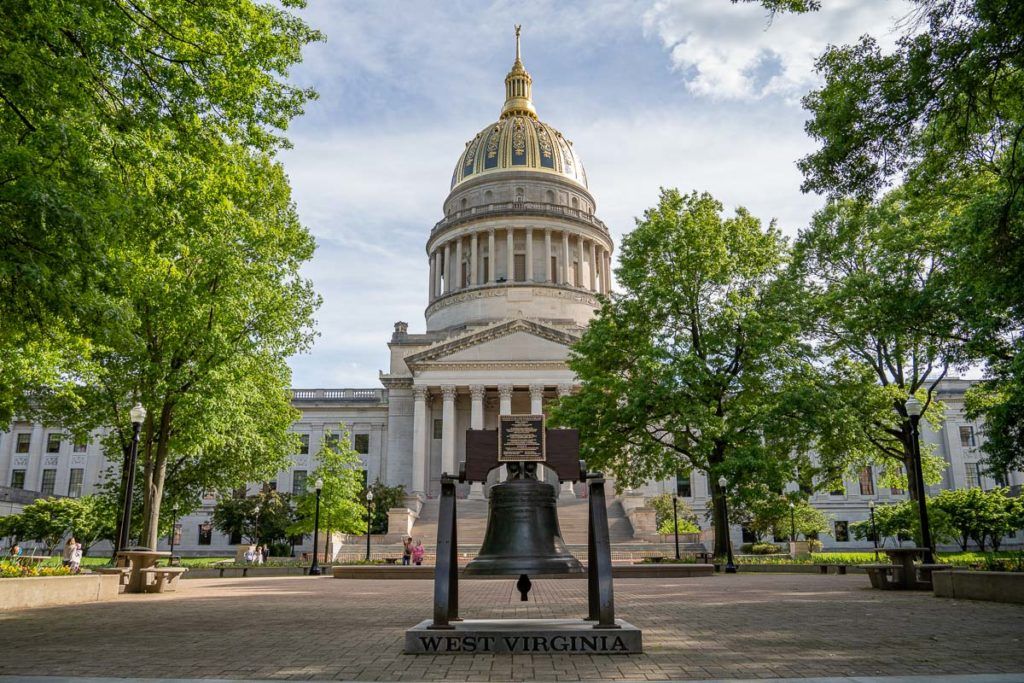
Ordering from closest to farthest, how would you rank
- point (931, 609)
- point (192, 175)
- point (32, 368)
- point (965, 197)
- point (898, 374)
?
point (931, 609)
point (192, 175)
point (32, 368)
point (965, 197)
point (898, 374)

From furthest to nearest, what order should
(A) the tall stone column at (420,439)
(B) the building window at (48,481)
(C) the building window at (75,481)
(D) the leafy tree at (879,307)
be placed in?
1. (B) the building window at (48,481)
2. (C) the building window at (75,481)
3. (A) the tall stone column at (420,439)
4. (D) the leafy tree at (879,307)

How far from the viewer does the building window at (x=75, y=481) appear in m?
74.1

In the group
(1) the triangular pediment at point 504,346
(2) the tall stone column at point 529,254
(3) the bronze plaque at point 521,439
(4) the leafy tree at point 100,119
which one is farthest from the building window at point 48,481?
(3) the bronze plaque at point 521,439

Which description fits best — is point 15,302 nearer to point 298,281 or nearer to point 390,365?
point 298,281

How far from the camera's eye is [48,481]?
74875mm

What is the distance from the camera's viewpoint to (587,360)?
34.2 meters

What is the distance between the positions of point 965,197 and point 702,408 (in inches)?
451

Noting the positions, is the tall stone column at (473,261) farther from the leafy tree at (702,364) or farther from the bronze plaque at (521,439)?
the bronze plaque at (521,439)

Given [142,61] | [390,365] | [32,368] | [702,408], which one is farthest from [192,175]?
[390,365]

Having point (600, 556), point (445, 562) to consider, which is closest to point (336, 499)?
point (445, 562)

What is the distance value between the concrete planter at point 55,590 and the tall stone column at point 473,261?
63001 mm

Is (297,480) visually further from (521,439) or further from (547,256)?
(521,439)

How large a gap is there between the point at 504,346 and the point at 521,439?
54229mm

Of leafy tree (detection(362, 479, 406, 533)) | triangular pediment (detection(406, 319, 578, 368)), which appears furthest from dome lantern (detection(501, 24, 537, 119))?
leafy tree (detection(362, 479, 406, 533))
